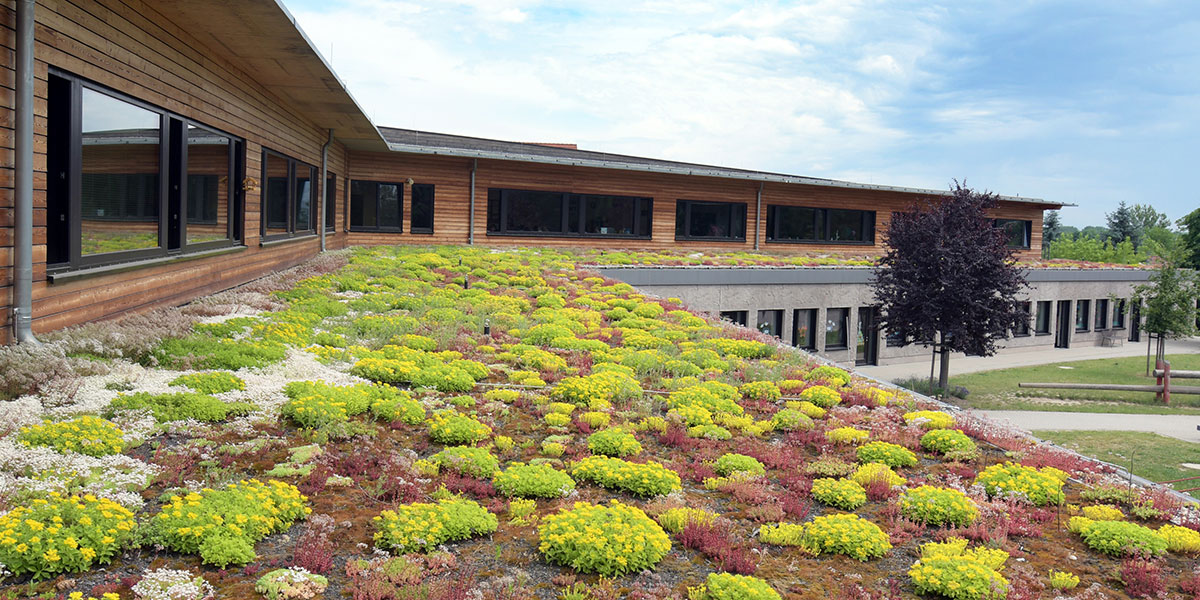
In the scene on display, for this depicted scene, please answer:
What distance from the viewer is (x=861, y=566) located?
5.88 m

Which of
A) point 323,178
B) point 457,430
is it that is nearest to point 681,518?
point 457,430

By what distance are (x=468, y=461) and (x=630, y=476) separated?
1442 millimetres

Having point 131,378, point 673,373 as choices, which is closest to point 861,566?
point 673,373

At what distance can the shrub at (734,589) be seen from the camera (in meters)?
5.06

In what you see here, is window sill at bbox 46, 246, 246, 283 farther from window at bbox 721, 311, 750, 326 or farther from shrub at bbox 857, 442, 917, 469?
window at bbox 721, 311, 750, 326

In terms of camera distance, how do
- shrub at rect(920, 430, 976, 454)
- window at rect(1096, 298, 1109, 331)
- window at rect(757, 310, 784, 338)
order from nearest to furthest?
shrub at rect(920, 430, 976, 454) → window at rect(757, 310, 784, 338) → window at rect(1096, 298, 1109, 331)

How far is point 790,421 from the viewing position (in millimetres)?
9391

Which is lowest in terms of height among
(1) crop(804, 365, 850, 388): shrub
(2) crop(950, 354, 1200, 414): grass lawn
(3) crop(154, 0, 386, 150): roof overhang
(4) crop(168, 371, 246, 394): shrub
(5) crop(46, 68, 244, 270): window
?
(2) crop(950, 354, 1200, 414): grass lawn

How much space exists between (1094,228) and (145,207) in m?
212

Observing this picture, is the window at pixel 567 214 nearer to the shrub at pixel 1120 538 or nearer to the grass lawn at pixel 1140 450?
the grass lawn at pixel 1140 450

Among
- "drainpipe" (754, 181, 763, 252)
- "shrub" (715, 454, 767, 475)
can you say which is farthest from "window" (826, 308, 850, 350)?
"shrub" (715, 454, 767, 475)

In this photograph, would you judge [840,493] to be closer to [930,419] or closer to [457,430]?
[930,419]

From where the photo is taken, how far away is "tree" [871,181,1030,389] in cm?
2228

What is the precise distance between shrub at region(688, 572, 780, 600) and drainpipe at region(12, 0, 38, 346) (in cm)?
673
